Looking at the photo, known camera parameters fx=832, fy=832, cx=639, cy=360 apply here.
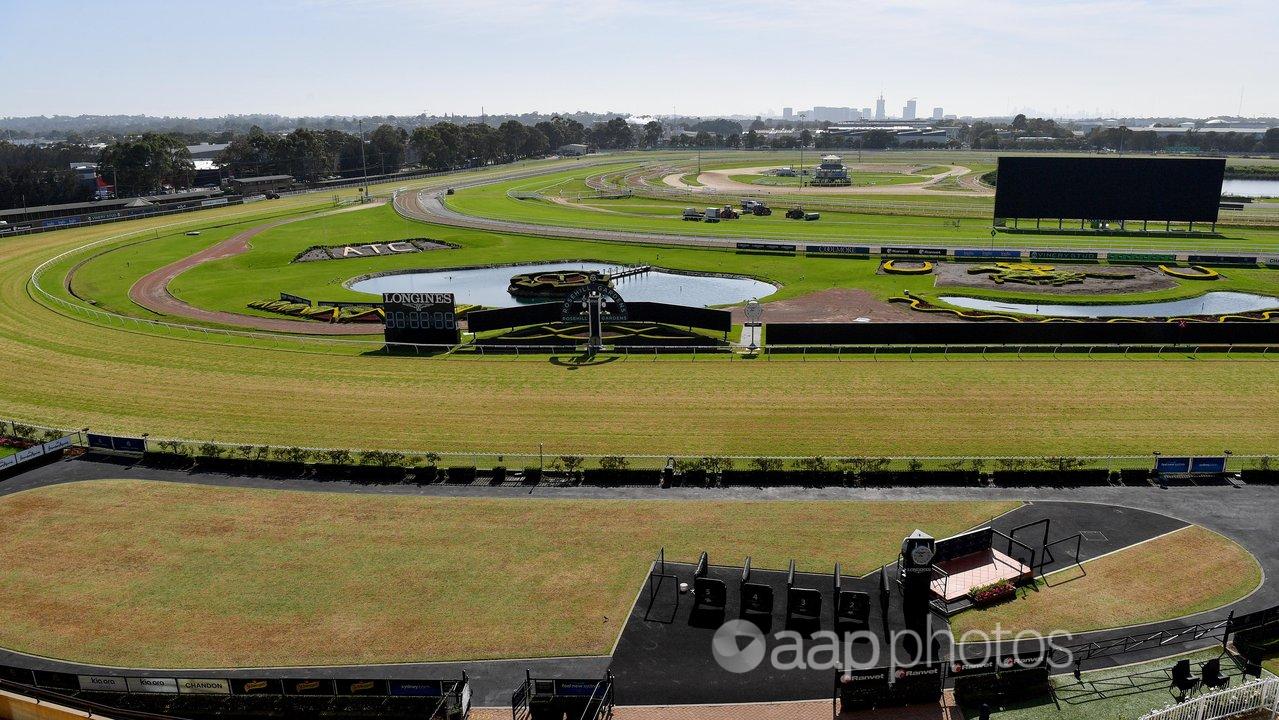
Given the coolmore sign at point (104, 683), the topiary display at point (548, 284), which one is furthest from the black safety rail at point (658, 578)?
the topiary display at point (548, 284)

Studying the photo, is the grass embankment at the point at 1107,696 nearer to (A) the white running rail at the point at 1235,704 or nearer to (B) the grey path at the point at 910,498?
(B) the grey path at the point at 910,498

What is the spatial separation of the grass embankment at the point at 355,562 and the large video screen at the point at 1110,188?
9066 cm

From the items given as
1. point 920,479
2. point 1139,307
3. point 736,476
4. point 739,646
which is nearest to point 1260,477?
point 920,479

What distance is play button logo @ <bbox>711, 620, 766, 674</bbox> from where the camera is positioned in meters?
27.9

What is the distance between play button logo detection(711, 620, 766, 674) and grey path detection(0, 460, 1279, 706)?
396cm

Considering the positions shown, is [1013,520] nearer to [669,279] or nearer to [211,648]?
[211,648]

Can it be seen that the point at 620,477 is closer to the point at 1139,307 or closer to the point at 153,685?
the point at 153,685

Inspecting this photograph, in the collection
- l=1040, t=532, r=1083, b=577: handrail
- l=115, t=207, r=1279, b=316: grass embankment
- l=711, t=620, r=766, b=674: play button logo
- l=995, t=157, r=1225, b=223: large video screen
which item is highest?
l=995, t=157, r=1225, b=223: large video screen

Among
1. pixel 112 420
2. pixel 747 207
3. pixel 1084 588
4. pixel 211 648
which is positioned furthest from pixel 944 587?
pixel 747 207

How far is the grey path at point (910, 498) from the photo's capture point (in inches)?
1109

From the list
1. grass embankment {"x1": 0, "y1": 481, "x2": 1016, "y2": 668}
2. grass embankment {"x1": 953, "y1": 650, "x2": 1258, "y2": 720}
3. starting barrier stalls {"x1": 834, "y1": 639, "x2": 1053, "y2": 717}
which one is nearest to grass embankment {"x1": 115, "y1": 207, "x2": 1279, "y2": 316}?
grass embankment {"x1": 0, "y1": 481, "x2": 1016, "y2": 668}

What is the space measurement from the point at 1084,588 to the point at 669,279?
70.4 m

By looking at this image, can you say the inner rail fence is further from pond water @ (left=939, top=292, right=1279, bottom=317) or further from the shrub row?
pond water @ (left=939, top=292, right=1279, bottom=317)

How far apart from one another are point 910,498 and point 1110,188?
312 feet
